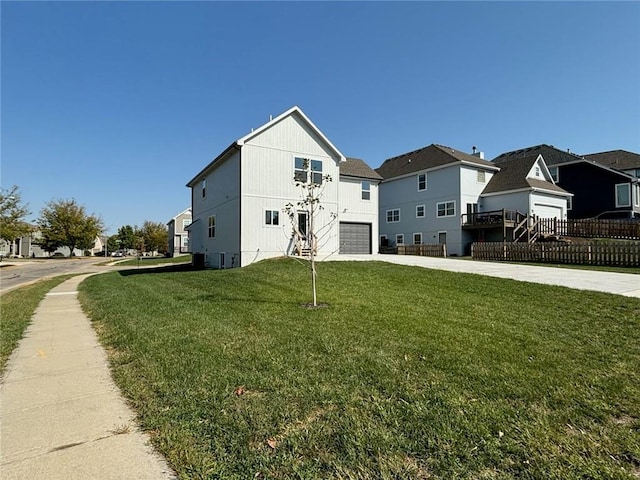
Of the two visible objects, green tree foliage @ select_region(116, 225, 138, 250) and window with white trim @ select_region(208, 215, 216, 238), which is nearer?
window with white trim @ select_region(208, 215, 216, 238)

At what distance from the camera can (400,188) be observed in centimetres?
3316

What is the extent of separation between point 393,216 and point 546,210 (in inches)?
504

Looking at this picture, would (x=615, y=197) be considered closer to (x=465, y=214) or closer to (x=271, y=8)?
(x=465, y=214)

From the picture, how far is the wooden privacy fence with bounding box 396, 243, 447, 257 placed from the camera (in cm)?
2625

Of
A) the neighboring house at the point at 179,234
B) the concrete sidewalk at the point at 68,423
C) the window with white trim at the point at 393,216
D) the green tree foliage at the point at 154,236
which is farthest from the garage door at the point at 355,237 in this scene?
the green tree foliage at the point at 154,236

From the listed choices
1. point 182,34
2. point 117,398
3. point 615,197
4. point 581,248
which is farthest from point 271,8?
point 615,197

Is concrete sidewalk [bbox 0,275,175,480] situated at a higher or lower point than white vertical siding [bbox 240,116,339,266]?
lower

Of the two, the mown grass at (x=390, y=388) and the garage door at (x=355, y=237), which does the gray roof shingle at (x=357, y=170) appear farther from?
the mown grass at (x=390, y=388)

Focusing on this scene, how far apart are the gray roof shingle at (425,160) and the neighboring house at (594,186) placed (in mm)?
10136

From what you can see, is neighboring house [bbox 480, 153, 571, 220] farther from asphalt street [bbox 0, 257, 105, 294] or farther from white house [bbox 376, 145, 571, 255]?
asphalt street [bbox 0, 257, 105, 294]

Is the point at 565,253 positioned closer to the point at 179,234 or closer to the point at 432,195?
the point at 432,195

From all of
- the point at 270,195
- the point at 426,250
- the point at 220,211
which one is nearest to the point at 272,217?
the point at 270,195

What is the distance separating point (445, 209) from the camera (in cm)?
2894

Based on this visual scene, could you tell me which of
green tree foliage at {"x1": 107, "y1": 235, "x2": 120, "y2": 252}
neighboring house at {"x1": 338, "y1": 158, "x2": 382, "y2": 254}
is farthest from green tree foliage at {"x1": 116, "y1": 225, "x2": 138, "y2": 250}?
neighboring house at {"x1": 338, "y1": 158, "x2": 382, "y2": 254}
